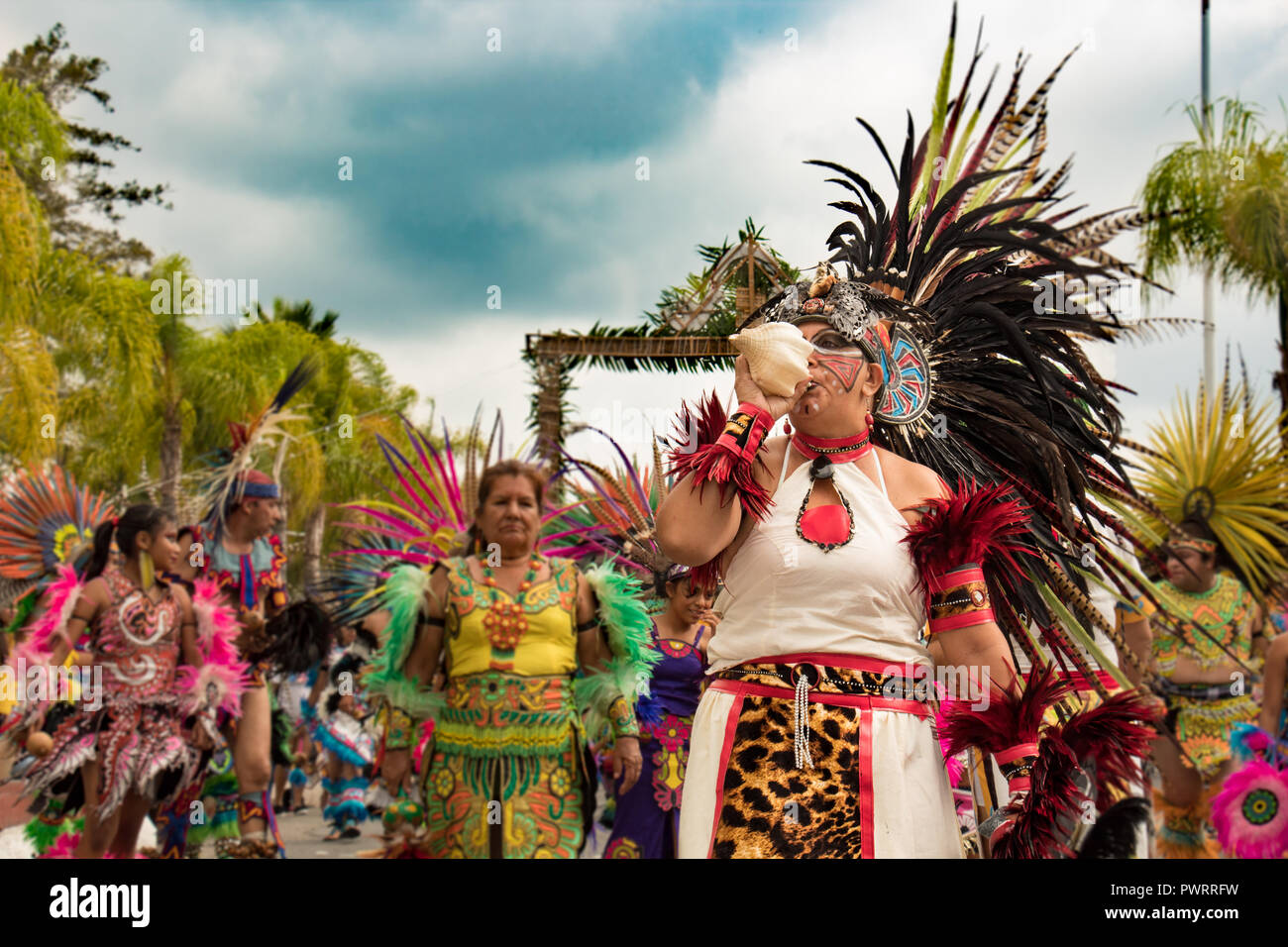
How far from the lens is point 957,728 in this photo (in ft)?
9.74

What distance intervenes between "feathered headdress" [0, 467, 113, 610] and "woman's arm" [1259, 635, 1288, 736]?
8214mm

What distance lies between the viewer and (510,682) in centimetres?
545

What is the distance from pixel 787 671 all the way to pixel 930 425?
958 millimetres

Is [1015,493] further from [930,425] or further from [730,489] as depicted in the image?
[730,489]

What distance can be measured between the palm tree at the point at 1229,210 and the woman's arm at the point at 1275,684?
1086 centimetres

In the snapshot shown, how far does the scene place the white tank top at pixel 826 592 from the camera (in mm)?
2969

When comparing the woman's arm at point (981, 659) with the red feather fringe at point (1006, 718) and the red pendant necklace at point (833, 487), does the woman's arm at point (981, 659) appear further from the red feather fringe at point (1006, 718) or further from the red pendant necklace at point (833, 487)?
the red pendant necklace at point (833, 487)

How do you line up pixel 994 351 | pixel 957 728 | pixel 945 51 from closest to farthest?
pixel 957 728, pixel 994 351, pixel 945 51

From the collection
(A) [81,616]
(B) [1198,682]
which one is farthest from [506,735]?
(B) [1198,682]

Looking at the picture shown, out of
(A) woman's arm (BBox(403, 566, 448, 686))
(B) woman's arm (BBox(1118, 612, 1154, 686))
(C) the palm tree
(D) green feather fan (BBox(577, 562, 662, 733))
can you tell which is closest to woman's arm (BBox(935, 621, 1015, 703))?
(D) green feather fan (BBox(577, 562, 662, 733))

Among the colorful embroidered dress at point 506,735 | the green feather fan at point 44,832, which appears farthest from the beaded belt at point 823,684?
the green feather fan at point 44,832

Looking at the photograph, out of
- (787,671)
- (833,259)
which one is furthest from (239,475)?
(787,671)

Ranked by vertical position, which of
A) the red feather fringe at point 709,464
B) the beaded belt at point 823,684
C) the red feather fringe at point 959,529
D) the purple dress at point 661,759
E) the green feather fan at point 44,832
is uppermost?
the red feather fringe at point 709,464
